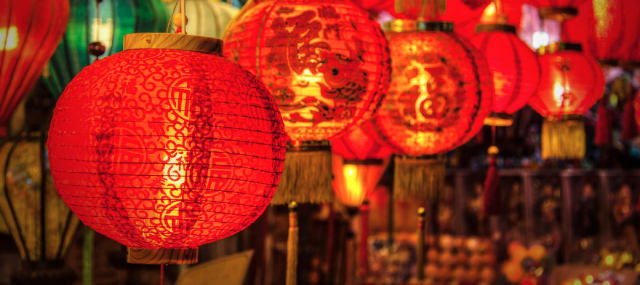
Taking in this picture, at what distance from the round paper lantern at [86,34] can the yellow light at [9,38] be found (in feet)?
0.98

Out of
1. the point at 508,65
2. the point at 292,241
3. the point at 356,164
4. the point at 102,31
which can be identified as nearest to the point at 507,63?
the point at 508,65

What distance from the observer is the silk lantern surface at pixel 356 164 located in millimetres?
2303

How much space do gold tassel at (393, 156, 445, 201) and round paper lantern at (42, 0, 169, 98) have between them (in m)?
0.81

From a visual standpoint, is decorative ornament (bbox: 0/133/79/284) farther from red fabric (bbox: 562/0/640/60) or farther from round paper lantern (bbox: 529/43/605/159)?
red fabric (bbox: 562/0/640/60)

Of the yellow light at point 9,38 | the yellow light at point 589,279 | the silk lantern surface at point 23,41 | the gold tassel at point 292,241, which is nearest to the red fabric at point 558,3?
the gold tassel at point 292,241

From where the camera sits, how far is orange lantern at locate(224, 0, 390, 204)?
1477 millimetres

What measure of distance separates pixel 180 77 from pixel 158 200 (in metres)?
0.18

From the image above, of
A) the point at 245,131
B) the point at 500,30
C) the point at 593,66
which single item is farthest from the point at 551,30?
the point at 245,131

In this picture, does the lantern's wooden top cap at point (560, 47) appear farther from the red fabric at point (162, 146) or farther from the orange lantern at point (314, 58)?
the red fabric at point (162, 146)

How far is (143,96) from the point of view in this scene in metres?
1.05

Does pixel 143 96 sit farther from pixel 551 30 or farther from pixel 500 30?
pixel 551 30

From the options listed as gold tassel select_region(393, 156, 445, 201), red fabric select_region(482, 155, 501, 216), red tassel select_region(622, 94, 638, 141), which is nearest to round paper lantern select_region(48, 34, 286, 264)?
gold tassel select_region(393, 156, 445, 201)

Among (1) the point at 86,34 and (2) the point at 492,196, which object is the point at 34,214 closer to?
(1) the point at 86,34

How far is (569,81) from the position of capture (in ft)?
8.68
